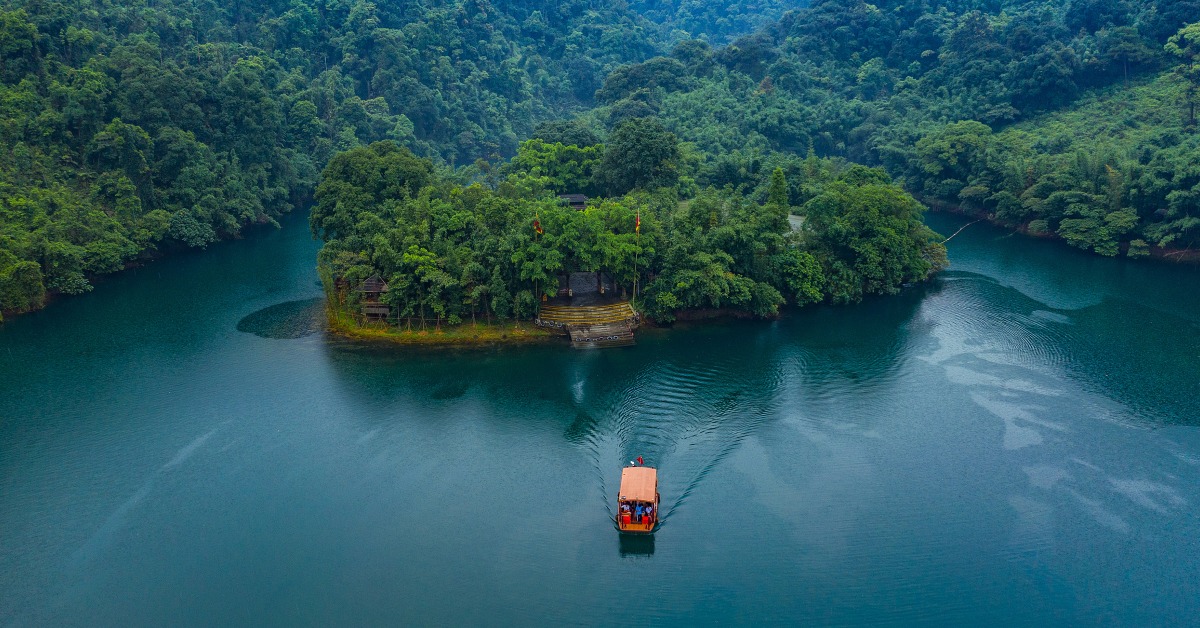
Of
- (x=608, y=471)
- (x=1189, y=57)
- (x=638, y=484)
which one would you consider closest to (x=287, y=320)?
(x=608, y=471)

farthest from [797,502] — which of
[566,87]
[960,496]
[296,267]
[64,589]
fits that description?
[566,87]

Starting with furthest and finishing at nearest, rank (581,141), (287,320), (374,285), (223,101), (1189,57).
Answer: (1189,57)
(581,141)
(223,101)
(287,320)
(374,285)

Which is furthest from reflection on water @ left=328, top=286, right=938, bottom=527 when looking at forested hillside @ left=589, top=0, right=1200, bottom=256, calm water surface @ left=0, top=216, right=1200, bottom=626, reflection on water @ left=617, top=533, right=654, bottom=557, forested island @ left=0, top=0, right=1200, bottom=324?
forested hillside @ left=589, top=0, right=1200, bottom=256

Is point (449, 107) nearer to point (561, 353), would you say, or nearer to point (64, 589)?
point (561, 353)

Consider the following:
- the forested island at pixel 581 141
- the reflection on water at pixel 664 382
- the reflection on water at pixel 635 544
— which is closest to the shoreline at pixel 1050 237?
the forested island at pixel 581 141

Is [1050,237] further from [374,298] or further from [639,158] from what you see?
[374,298]

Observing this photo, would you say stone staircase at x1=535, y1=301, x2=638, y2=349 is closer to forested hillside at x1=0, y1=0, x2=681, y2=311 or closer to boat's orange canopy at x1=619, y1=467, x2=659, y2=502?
boat's orange canopy at x1=619, y1=467, x2=659, y2=502
